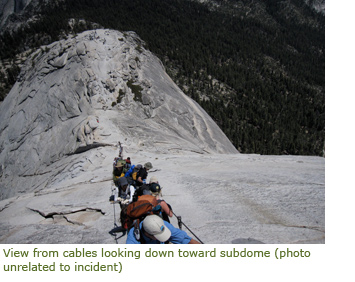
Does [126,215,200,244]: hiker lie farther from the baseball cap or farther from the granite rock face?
the granite rock face

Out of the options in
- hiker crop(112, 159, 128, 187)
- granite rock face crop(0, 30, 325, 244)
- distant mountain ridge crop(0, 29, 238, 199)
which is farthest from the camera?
distant mountain ridge crop(0, 29, 238, 199)

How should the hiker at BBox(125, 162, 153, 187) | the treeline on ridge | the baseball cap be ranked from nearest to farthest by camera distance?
the baseball cap < the hiker at BBox(125, 162, 153, 187) < the treeline on ridge

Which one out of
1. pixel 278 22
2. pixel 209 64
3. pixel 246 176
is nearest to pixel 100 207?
pixel 246 176

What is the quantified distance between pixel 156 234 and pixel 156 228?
0.12m

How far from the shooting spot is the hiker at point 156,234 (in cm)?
400

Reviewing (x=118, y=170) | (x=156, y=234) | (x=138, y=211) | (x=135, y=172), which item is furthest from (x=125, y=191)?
(x=156, y=234)

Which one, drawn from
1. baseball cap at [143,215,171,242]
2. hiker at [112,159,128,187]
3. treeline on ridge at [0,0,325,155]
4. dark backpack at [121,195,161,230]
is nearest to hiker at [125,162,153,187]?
hiker at [112,159,128,187]

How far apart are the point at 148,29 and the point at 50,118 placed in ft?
286

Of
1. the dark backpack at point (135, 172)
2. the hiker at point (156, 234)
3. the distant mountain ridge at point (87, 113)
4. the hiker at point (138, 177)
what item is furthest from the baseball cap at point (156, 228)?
the distant mountain ridge at point (87, 113)

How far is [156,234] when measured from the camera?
158 inches

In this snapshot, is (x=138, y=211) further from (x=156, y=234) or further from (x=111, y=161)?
(x=111, y=161)

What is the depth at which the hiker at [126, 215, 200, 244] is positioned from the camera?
4.00 meters

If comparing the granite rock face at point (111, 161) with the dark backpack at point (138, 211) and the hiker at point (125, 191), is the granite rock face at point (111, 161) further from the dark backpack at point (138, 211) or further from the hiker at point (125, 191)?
the dark backpack at point (138, 211)
